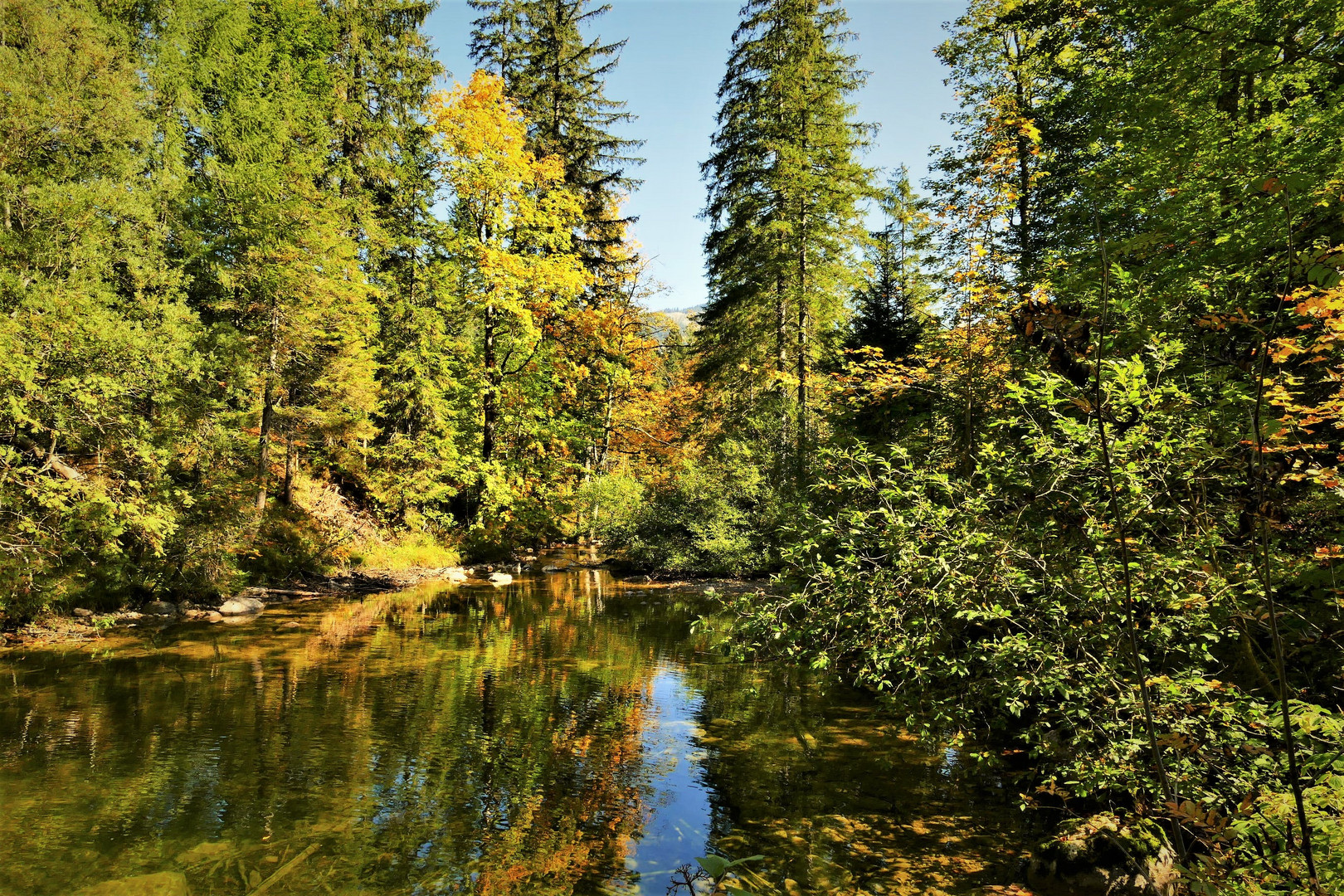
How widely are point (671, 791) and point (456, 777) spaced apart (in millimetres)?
2049

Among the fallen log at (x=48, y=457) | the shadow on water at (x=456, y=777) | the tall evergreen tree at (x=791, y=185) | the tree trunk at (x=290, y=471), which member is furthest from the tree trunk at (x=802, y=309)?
the fallen log at (x=48, y=457)

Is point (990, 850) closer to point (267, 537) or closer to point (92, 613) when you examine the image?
point (92, 613)

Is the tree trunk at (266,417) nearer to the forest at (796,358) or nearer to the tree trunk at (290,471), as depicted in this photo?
the forest at (796,358)

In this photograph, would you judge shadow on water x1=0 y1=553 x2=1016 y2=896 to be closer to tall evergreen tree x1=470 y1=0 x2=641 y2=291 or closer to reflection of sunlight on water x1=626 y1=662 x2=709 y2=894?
reflection of sunlight on water x1=626 y1=662 x2=709 y2=894

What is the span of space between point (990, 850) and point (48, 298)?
13346 millimetres

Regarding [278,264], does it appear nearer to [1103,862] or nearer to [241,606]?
[241,606]

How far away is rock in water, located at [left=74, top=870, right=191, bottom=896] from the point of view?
4.35 metres

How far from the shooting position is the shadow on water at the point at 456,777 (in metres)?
4.75

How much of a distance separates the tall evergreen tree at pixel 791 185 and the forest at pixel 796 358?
130mm

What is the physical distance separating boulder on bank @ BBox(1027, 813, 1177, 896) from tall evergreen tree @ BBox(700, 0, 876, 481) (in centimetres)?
1141

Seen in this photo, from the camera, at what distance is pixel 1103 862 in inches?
181

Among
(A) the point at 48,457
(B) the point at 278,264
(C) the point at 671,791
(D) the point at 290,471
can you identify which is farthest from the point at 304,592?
(C) the point at 671,791

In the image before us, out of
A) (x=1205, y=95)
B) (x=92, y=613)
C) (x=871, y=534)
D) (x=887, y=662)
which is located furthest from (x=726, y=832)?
(x=92, y=613)

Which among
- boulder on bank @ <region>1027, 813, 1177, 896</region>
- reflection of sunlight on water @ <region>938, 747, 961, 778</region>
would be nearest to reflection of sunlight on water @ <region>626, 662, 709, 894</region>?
reflection of sunlight on water @ <region>938, 747, 961, 778</region>
